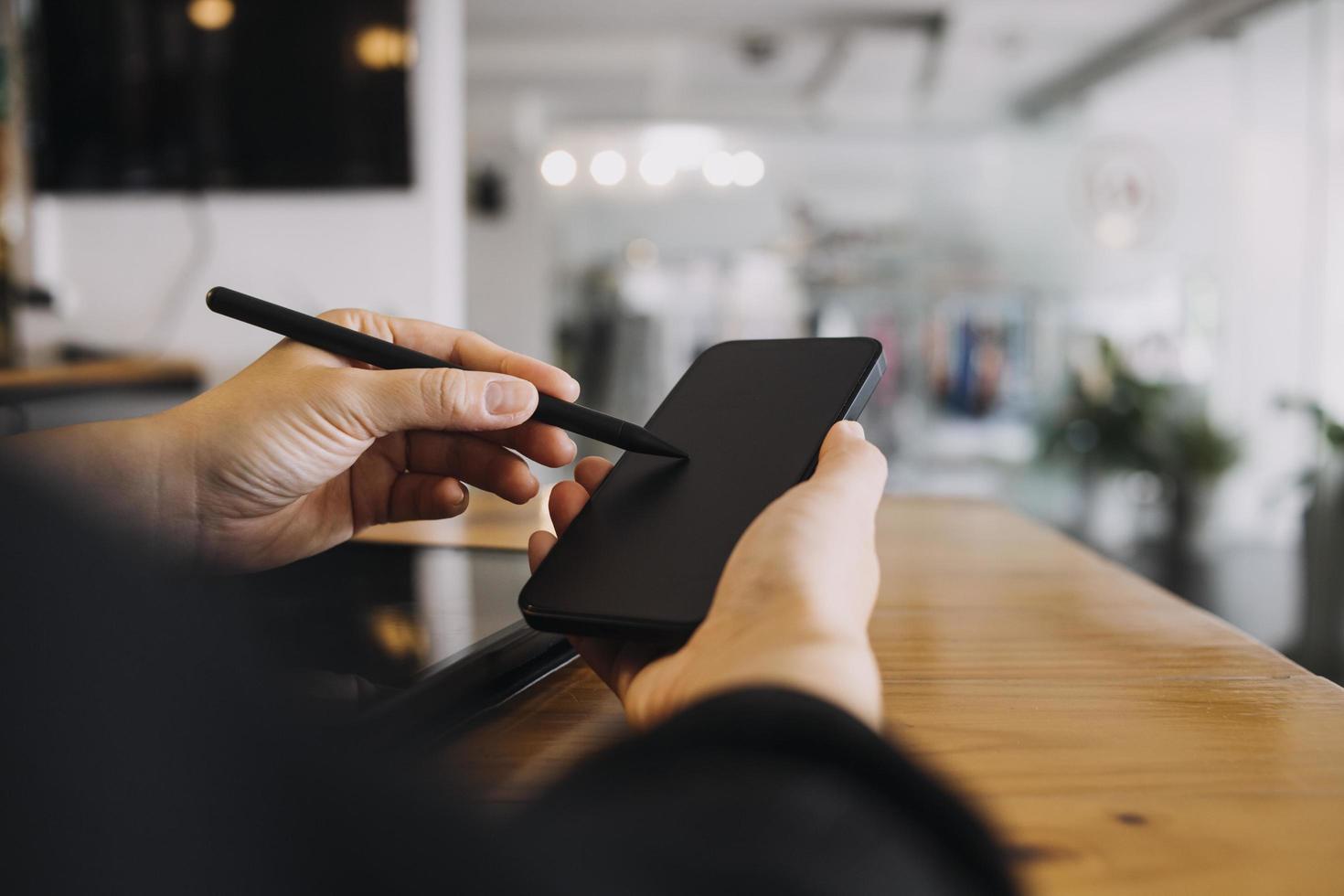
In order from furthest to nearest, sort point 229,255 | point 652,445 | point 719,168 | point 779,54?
point 779,54 < point 719,168 < point 229,255 < point 652,445

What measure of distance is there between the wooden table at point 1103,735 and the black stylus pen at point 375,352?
0.13 meters

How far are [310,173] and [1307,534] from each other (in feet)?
9.66

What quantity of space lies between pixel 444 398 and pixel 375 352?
7 cm

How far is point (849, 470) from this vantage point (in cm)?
39

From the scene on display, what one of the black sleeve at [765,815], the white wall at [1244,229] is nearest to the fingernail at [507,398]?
the black sleeve at [765,815]

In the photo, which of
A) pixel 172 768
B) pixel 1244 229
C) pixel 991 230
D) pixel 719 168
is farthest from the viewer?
pixel 719 168

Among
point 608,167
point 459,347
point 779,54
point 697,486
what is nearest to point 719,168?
point 608,167

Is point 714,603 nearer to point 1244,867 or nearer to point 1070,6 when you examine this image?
point 1244,867

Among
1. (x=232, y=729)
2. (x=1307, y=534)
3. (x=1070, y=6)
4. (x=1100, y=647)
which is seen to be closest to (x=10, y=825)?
(x=232, y=729)

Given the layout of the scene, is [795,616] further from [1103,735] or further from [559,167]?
[559,167]

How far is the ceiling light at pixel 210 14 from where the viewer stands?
2330 millimetres

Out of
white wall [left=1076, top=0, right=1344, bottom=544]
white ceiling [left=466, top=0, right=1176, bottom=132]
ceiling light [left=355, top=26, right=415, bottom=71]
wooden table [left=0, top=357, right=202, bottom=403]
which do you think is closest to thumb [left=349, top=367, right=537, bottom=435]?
wooden table [left=0, top=357, right=202, bottom=403]

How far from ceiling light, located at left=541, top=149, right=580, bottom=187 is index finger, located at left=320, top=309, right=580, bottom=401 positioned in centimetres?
342

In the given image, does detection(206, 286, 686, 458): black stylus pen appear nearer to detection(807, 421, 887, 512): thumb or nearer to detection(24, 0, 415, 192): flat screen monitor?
detection(807, 421, 887, 512): thumb
